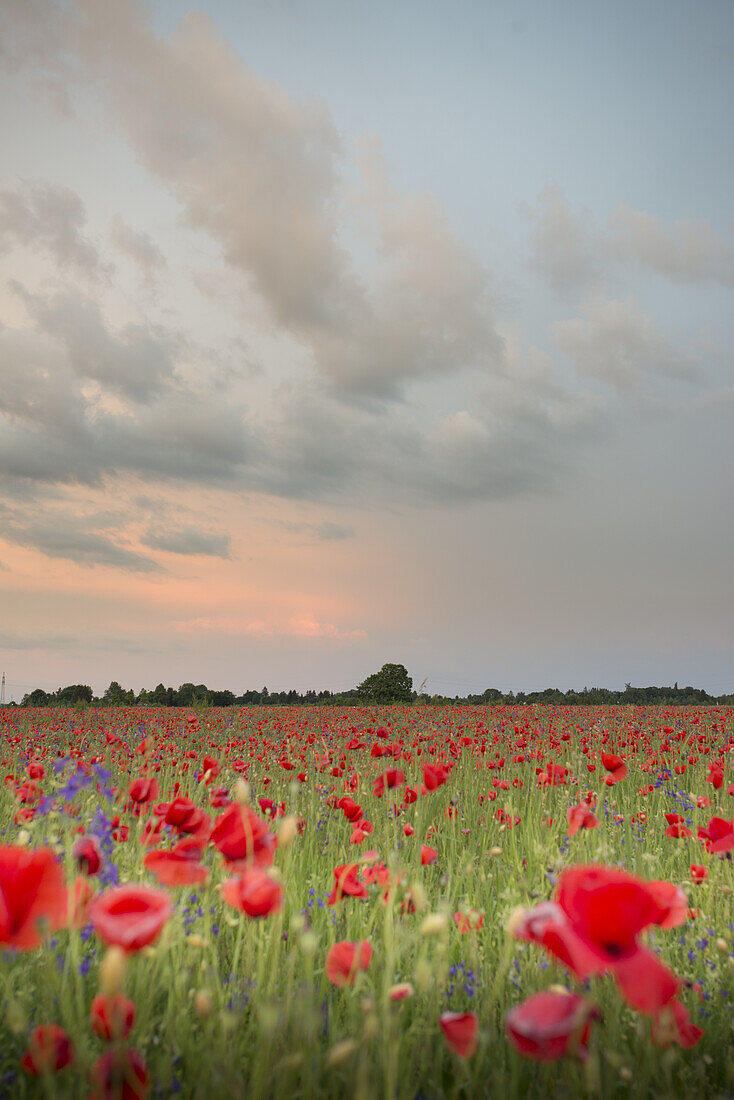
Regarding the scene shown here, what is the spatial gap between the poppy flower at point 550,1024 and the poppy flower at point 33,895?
83 centimetres

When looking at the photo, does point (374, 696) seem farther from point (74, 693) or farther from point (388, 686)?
point (74, 693)

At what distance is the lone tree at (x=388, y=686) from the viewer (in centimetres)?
2772

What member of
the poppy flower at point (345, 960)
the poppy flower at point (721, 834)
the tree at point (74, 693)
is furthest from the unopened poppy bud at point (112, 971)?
the tree at point (74, 693)

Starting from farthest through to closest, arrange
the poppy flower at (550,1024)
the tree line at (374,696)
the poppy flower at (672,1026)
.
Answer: the tree line at (374,696), the poppy flower at (672,1026), the poppy flower at (550,1024)

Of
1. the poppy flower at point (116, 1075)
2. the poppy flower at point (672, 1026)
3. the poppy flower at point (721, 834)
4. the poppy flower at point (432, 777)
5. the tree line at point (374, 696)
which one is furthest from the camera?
the tree line at point (374, 696)

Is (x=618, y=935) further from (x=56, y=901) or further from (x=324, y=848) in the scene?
(x=324, y=848)

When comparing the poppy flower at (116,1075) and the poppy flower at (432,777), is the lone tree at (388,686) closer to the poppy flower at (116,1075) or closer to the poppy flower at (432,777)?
the poppy flower at (432,777)

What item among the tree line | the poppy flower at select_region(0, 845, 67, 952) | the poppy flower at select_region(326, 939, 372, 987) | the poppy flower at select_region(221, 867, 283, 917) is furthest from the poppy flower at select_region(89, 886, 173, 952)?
the tree line

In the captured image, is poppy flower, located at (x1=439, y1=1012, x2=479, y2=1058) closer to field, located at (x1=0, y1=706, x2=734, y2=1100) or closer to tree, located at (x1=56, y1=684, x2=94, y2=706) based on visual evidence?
field, located at (x1=0, y1=706, x2=734, y2=1100)

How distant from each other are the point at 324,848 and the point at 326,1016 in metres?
2.44

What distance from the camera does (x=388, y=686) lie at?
2848 cm

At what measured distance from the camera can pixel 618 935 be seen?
1.07 meters

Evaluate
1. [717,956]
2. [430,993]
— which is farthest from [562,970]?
[717,956]

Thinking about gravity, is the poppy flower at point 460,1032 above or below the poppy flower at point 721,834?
below
